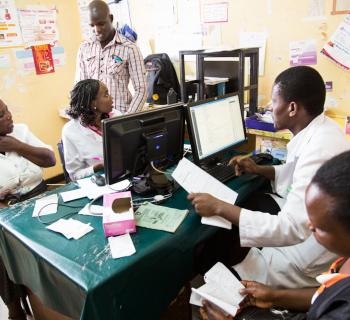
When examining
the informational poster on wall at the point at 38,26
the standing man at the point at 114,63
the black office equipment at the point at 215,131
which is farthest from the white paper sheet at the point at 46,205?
the informational poster on wall at the point at 38,26

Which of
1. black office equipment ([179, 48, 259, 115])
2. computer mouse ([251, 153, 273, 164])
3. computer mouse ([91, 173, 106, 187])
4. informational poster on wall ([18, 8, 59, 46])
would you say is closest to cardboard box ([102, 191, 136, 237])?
computer mouse ([91, 173, 106, 187])

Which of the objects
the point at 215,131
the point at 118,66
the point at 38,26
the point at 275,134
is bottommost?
the point at 275,134

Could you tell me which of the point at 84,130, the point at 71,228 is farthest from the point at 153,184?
the point at 84,130

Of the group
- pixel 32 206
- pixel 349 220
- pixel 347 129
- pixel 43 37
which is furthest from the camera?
pixel 43 37

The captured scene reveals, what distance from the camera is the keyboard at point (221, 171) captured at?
1.57 metres

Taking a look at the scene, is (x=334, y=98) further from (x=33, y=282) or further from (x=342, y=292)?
(x=33, y=282)

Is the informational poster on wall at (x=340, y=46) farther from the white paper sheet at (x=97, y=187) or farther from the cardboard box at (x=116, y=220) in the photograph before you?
the cardboard box at (x=116, y=220)

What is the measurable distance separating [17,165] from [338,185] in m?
1.67

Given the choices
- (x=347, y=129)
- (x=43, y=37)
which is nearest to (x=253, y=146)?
(x=347, y=129)

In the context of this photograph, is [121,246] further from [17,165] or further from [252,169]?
[17,165]

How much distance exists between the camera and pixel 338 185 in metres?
0.66

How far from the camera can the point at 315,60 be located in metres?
2.53

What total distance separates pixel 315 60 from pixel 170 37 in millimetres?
1504

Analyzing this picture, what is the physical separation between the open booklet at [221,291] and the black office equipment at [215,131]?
1.69 ft
